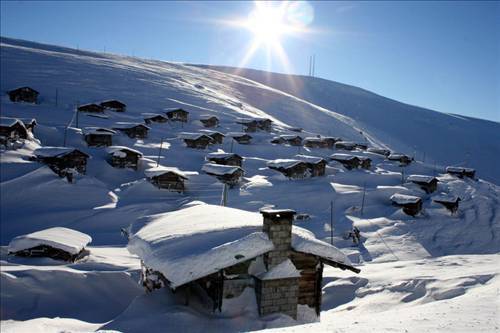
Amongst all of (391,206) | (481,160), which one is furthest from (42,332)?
(481,160)

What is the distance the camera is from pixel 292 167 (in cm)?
4484

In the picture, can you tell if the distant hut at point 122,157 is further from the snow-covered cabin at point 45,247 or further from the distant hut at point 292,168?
the snow-covered cabin at point 45,247

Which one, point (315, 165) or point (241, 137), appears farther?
point (241, 137)

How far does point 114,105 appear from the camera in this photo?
6400 centimetres

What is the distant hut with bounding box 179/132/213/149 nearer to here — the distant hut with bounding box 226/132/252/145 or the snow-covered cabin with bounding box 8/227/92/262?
the distant hut with bounding box 226/132/252/145

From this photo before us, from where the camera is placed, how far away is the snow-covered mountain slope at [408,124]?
112625 mm

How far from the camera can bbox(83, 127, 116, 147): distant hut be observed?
149 ft

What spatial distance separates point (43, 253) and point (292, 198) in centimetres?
2283

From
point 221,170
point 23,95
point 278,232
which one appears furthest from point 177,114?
point 278,232

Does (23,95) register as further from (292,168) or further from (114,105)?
(292,168)

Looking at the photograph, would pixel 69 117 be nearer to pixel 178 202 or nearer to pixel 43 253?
pixel 178 202

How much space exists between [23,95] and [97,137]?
20553mm

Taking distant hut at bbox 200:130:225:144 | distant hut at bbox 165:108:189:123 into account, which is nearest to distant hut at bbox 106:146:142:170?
distant hut at bbox 200:130:225:144

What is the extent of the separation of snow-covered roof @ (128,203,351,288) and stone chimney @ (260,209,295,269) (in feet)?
0.93
